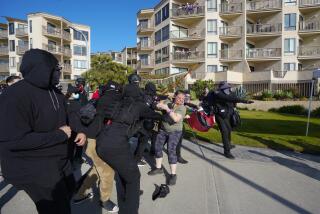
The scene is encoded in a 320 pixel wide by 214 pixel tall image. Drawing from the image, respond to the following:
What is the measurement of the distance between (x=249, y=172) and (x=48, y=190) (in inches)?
181

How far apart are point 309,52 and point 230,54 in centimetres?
981

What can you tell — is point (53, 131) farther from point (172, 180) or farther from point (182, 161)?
point (182, 161)

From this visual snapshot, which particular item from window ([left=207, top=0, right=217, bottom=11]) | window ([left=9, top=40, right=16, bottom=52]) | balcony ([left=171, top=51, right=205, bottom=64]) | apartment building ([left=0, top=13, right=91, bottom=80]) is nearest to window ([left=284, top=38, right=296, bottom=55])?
window ([left=207, top=0, right=217, bottom=11])

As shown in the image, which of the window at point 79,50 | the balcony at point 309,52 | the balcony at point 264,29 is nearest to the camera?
the balcony at point 309,52

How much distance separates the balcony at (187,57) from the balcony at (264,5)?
843 cm

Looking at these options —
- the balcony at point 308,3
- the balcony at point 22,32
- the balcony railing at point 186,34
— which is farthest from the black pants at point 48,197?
the balcony at point 22,32

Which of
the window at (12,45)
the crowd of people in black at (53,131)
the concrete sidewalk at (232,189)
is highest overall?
the window at (12,45)

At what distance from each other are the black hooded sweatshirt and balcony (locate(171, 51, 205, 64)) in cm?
3547

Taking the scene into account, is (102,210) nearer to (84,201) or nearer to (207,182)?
(84,201)

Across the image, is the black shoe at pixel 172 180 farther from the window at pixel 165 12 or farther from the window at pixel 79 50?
the window at pixel 79 50

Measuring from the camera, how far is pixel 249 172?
5.90 m

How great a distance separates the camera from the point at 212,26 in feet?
121

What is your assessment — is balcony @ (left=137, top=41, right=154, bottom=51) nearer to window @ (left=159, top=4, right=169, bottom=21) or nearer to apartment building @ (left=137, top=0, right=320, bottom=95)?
apartment building @ (left=137, top=0, right=320, bottom=95)

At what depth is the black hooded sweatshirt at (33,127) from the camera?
2152 millimetres
